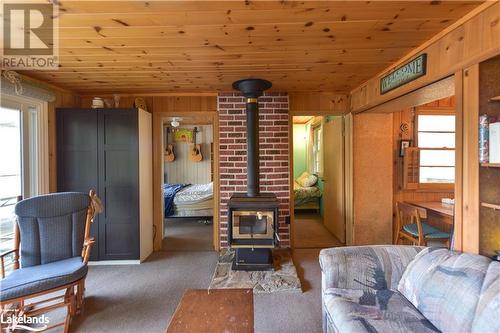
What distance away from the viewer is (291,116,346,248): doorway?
155 inches

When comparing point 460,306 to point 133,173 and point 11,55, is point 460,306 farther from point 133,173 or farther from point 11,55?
point 11,55

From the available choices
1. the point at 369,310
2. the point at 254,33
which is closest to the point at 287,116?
the point at 254,33

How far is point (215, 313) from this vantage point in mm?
1542

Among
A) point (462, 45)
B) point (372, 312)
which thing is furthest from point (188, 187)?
point (462, 45)

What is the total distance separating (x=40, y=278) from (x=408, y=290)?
2649 millimetres

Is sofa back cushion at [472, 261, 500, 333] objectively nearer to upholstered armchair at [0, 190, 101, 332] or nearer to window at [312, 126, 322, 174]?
upholstered armchair at [0, 190, 101, 332]

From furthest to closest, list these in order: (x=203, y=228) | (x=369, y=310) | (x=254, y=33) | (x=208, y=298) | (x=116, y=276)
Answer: (x=203, y=228)
(x=116, y=276)
(x=254, y=33)
(x=208, y=298)
(x=369, y=310)

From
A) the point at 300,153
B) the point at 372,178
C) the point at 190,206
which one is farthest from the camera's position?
the point at 300,153

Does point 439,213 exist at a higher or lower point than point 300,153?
lower

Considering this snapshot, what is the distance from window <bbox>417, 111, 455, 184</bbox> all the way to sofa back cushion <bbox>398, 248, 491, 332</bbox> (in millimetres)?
2282

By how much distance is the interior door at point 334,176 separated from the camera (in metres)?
3.89

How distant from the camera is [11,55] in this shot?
7.39 ft

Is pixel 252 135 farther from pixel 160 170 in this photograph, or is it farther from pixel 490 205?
pixel 490 205

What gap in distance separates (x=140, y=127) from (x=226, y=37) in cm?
185
